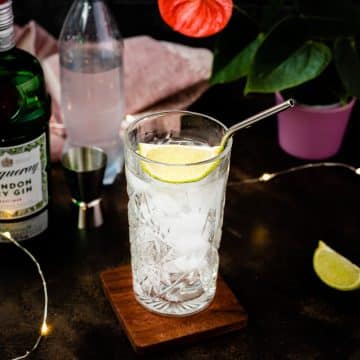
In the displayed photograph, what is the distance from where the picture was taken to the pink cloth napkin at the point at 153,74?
1.34m

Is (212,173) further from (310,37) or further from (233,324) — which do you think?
(310,37)

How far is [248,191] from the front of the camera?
1180 millimetres

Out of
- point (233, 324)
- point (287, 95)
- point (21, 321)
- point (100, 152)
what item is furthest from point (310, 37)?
point (21, 321)

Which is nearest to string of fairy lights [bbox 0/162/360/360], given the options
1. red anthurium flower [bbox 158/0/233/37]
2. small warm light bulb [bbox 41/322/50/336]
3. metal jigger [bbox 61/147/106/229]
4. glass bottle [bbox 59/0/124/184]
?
small warm light bulb [bbox 41/322/50/336]

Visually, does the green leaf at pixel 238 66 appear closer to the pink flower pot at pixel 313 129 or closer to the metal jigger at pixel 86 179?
the pink flower pot at pixel 313 129

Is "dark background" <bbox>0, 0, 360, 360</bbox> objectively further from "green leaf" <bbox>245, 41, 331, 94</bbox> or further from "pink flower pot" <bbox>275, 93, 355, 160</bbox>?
"green leaf" <bbox>245, 41, 331, 94</bbox>

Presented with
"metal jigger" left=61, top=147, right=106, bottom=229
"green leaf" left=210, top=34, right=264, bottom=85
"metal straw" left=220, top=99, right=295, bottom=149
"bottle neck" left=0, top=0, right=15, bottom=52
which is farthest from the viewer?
"green leaf" left=210, top=34, right=264, bottom=85

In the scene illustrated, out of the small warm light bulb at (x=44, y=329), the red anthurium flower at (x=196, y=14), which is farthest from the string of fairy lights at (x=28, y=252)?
the red anthurium flower at (x=196, y=14)

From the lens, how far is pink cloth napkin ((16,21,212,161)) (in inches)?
52.8

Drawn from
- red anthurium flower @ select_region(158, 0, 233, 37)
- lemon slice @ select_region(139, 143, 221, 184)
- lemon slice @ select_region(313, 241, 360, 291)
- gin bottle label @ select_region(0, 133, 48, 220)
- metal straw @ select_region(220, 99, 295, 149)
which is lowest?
lemon slice @ select_region(313, 241, 360, 291)

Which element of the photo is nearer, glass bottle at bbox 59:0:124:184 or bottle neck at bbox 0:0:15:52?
bottle neck at bbox 0:0:15:52

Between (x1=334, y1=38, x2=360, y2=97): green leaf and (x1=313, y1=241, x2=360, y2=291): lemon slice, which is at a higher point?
(x1=334, y1=38, x2=360, y2=97): green leaf

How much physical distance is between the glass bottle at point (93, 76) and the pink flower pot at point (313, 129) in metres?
0.27

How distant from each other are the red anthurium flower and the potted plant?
9.8 inches
